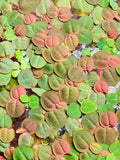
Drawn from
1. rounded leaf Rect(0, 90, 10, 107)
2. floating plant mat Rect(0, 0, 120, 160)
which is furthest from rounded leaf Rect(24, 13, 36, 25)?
rounded leaf Rect(0, 90, 10, 107)

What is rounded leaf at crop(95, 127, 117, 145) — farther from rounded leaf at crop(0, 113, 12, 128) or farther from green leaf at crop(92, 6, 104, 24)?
green leaf at crop(92, 6, 104, 24)

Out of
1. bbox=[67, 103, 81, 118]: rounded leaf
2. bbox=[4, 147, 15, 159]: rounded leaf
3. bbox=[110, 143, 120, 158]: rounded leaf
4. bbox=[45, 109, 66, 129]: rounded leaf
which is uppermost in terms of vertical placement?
bbox=[67, 103, 81, 118]: rounded leaf

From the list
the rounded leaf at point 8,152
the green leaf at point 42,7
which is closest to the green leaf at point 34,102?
the rounded leaf at point 8,152

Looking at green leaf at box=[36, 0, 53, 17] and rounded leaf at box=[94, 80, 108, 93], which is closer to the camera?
rounded leaf at box=[94, 80, 108, 93]

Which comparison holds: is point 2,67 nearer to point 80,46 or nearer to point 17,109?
point 17,109

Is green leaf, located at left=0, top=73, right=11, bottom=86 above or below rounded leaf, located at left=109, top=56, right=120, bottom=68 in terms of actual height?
below

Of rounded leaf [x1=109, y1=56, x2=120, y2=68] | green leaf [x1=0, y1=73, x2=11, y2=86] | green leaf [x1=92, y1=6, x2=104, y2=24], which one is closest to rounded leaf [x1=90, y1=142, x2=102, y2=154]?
rounded leaf [x1=109, y1=56, x2=120, y2=68]

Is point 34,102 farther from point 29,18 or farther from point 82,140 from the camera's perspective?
point 29,18

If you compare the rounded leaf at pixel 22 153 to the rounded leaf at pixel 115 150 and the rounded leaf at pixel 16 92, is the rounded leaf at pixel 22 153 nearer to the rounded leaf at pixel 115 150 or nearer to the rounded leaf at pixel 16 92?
the rounded leaf at pixel 16 92

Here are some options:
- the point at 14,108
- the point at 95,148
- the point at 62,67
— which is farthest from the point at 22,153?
the point at 62,67
